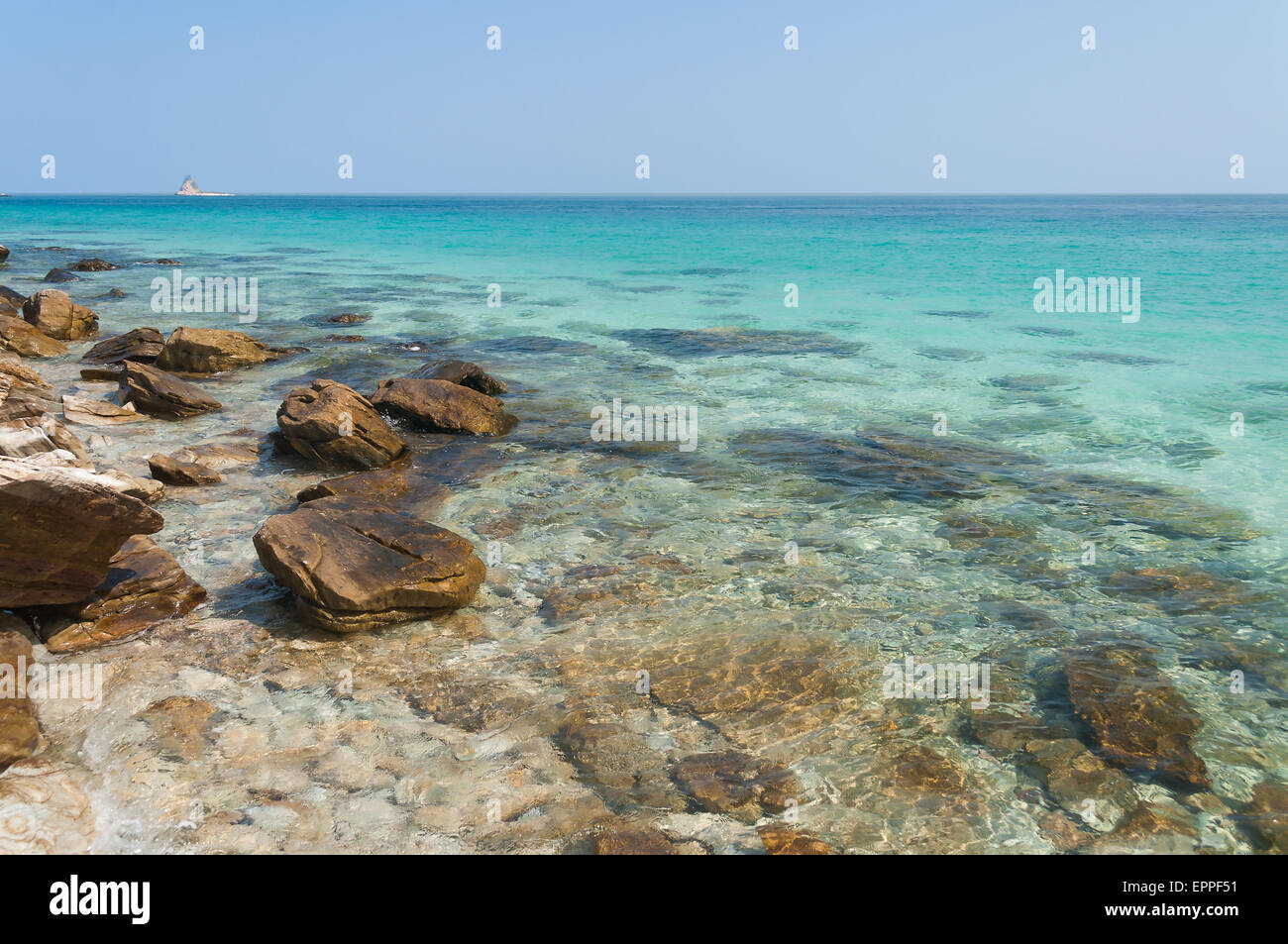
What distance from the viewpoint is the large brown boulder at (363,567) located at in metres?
7.31

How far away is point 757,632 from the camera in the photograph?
24.9ft

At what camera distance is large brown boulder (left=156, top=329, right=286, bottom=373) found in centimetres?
1725

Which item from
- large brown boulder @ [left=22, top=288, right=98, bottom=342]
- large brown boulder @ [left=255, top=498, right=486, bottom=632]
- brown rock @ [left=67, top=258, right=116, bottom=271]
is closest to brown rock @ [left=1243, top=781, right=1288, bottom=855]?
large brown boulder @ [left=255, top=498, right=486, bottom=632]

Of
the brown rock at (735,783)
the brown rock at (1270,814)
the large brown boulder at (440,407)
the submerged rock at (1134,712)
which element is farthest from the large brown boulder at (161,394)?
the brown rock at (1270,814)

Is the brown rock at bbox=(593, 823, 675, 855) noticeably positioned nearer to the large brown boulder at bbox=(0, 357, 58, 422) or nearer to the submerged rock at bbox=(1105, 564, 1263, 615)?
the submerged rock at bbox=(1105, 564, 1263, 615)

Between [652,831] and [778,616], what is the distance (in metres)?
3.11

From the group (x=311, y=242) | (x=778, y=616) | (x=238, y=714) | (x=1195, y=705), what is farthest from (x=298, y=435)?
(x=311, y=242)

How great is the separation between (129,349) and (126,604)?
12427 millimetres

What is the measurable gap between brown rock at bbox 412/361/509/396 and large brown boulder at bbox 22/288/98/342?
11.1m

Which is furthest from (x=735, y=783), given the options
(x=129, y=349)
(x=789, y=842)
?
(x=129, y=349)

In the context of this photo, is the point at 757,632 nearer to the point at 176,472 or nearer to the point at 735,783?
the point at 735,783

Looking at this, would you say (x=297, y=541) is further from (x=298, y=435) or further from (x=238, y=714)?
(x=298, y=435)

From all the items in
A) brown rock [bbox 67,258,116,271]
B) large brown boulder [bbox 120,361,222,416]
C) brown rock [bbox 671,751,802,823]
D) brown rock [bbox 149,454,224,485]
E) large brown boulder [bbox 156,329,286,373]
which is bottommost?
brown rock [bbox 671,751,802,823]

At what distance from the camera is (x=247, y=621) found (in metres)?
7.48
